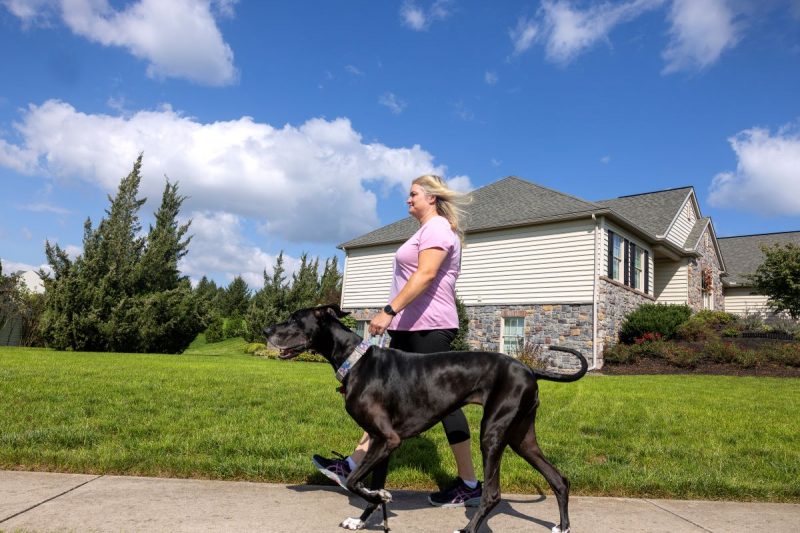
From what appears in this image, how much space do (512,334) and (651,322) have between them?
4.54 m

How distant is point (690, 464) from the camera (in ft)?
16.2

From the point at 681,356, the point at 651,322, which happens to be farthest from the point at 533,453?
the point at 651,322

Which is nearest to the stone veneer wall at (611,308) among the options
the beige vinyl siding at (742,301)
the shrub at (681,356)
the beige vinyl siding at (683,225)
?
the shrub at (681,356)

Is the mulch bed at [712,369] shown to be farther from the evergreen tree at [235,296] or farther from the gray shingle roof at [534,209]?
the evergreen tree at [235,296]

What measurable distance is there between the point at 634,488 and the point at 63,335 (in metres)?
21.2

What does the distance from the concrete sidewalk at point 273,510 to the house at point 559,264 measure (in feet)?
45.3

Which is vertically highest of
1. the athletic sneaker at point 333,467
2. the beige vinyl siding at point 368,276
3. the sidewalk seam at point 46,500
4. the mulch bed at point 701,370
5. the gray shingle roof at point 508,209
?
the gray shingle roof at point 508,209

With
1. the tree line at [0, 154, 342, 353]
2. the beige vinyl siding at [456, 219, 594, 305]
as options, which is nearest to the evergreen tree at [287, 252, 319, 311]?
the tree line at [0, 154, 342, 353]

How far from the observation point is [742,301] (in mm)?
27688

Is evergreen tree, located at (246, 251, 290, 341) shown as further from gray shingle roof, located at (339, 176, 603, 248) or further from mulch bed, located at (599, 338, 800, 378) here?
mulch bed, located at (599, 338, 800, 378)

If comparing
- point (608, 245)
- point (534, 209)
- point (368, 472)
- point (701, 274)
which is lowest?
point (368, 472)

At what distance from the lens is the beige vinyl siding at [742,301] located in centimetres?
2706

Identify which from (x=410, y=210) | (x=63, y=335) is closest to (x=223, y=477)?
(x=410, y=210)

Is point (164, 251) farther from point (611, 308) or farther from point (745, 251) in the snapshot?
point (745, 251)
